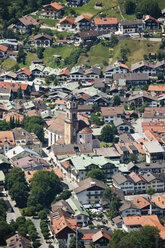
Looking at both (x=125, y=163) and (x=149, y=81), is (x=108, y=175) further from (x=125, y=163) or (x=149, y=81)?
(x=149, y=81)

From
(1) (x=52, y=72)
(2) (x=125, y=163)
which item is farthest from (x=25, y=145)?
(1) (x=52, y=72)

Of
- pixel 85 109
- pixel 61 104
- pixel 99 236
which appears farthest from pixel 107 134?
pixel 99 236

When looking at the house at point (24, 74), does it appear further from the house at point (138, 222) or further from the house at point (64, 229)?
the house at point (64, 229)

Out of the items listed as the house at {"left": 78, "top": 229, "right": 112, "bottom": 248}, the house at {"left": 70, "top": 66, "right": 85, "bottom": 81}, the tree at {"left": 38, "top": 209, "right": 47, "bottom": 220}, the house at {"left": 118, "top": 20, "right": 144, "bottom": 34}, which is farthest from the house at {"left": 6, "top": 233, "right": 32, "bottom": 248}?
the house at {"left": 118, "top": 20, "right": 144, "bottom": 34}

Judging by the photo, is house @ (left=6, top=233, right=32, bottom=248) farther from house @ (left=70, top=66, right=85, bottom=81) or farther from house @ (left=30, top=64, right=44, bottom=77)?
house @ (left=30, top=64, right=44, bottom=77)

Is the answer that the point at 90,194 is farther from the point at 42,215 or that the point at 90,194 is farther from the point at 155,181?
the point at 155,181

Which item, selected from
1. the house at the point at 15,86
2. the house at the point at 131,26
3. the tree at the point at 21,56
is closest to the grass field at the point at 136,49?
the house at the point at 131,26
